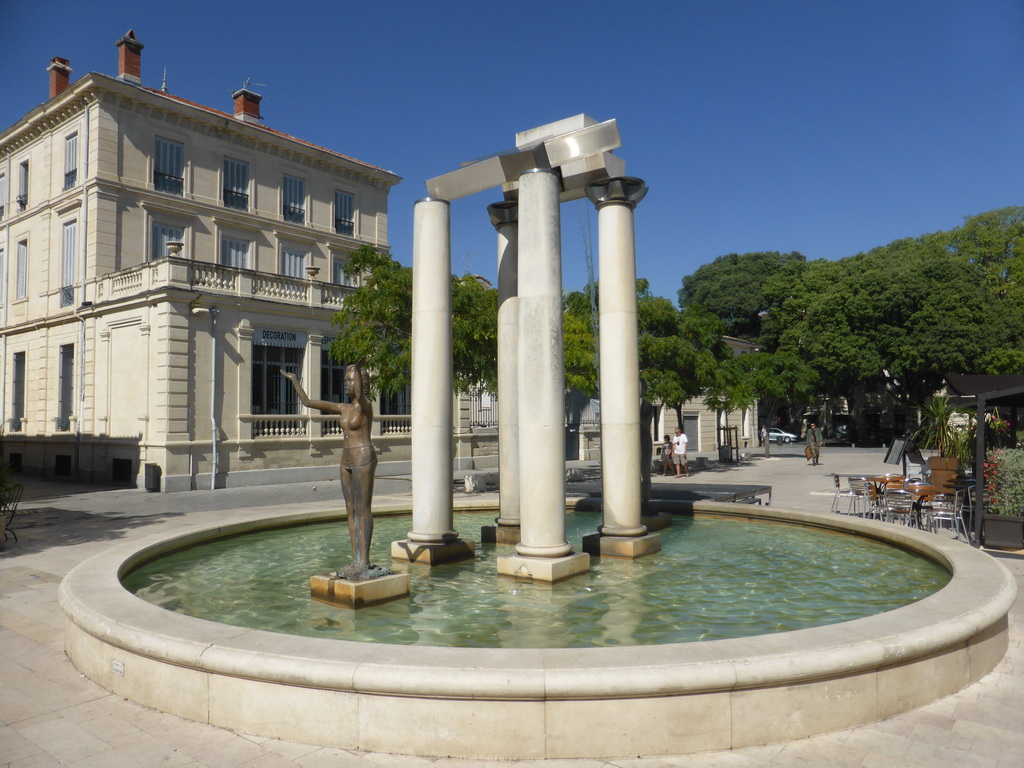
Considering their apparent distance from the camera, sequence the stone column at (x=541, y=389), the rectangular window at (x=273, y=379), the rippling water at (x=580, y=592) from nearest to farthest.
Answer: the rippling water at (x=580, y=592) → the stone column at (x=541, y=389) → the rectangular window at (x=273, y=379)

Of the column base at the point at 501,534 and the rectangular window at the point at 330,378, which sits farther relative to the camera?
the rectangular window at the point at 330,378

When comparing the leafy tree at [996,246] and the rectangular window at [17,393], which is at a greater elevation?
the leafy tree at [996,246]

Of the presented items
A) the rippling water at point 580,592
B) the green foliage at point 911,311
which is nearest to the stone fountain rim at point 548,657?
the rippling water at point 580,592

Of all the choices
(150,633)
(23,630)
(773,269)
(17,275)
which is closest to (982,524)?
(150,633)

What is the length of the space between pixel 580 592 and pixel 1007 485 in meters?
7.26

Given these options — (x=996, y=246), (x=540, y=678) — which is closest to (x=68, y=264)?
(x=540, y=678)

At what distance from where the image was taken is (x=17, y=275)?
96.9ft

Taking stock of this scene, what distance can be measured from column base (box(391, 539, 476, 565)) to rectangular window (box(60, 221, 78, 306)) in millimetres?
22210

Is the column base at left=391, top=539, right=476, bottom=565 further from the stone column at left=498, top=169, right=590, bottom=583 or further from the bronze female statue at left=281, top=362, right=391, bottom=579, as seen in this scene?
the bronze female statue at left=281, top=362, right=391, bottom=579

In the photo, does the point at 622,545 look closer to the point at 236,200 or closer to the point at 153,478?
the point at 153,478

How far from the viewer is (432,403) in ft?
29.7

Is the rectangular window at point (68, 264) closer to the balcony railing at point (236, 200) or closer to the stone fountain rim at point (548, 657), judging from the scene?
the balcony railing at point (236, 200)

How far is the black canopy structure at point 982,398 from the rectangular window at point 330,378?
62.0 feet

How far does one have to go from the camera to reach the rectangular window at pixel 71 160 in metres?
26.0
